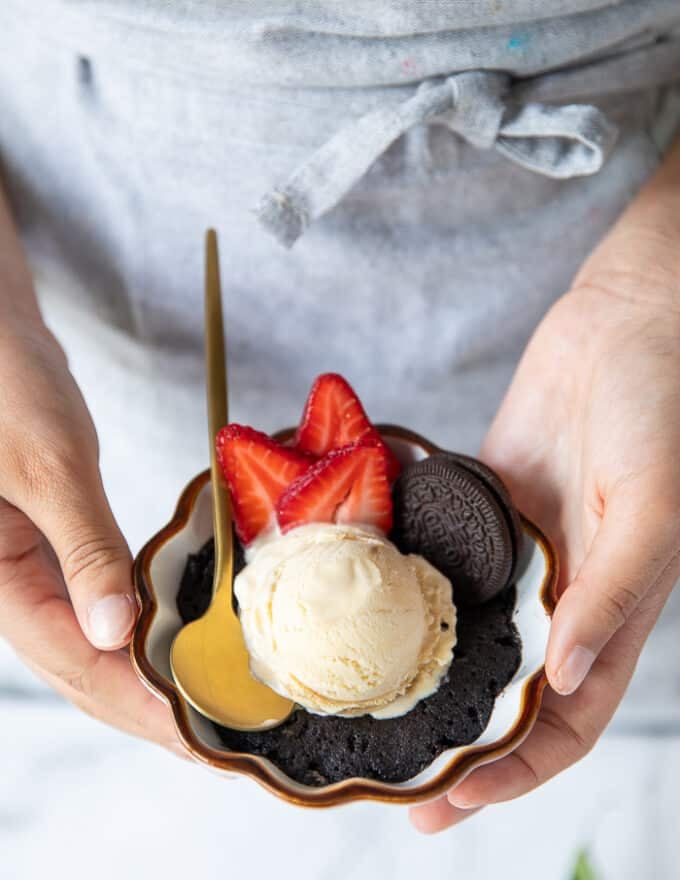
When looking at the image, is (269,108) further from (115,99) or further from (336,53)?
(115,99)

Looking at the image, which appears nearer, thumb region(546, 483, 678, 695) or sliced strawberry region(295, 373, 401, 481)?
thumb region(546, 483, 678, 695)

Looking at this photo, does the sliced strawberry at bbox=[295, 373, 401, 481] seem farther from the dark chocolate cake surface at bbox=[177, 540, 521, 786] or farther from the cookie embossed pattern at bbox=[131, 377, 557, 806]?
the dark chocolate cake surface at bbox=[177, 540, 521, 786]

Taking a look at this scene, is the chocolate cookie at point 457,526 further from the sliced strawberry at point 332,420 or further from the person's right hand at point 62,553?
the person's right hand at point 62,553

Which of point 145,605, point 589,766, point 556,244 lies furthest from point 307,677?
point 589,766

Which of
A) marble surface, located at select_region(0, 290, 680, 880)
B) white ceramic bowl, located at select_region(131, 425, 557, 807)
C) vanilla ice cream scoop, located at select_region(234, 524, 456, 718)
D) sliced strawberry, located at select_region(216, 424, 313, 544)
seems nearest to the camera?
white ceramic bowl, located at select_region(131, 425, 557, 807)

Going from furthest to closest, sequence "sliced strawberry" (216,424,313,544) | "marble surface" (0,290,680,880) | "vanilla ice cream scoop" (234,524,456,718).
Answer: "marble surface" (0,290,680,880) → "sliced strawberry" (216,424,313,544) → "vanilla ice cream scoop" (234,524,456,718)

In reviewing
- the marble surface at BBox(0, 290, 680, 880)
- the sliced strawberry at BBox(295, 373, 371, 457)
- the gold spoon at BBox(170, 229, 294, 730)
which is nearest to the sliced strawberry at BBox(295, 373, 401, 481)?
the sliced strawberry at BBox(295, 373, 371, 457)

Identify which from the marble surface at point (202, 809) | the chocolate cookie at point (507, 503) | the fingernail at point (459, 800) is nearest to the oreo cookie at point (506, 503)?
the chocolate cookie at point (507, 503)
